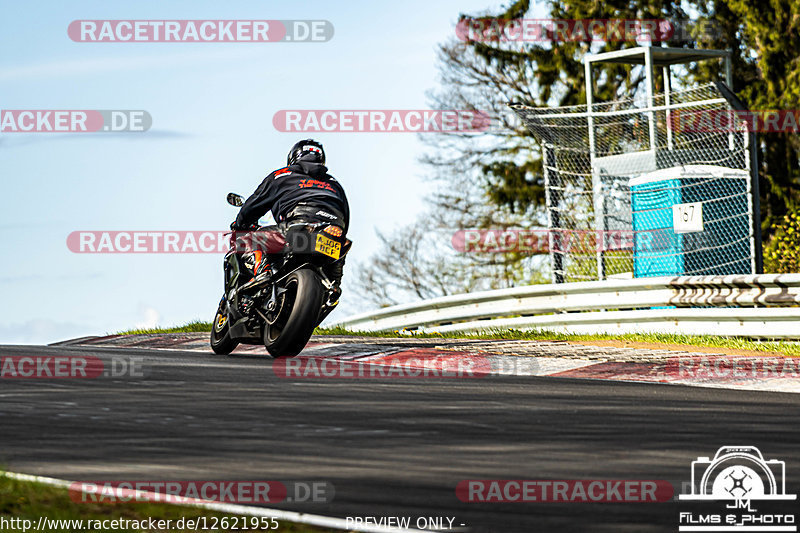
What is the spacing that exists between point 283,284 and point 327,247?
0.56 m

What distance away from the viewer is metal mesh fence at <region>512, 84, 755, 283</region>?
1703cm

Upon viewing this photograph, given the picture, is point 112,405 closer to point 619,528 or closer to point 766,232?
point 619,528

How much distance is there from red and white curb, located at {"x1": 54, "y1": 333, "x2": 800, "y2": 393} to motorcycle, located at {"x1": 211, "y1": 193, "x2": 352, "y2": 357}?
0.53 m

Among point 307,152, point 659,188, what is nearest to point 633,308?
point 659,188

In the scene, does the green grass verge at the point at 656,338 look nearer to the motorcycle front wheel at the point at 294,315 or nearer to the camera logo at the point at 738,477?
the motorcycle front wheel at the point at 294,315

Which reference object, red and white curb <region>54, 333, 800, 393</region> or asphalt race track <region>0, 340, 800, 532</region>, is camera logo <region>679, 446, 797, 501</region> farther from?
red and white curb <region>54, 333, 800, 393</region>

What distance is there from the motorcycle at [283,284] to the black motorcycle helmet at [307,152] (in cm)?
80

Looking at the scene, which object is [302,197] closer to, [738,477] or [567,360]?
[567,360]

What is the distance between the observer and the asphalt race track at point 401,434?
17.5ft

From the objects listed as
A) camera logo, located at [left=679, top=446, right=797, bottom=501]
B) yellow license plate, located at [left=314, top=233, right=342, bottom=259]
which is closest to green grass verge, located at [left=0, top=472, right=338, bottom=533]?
camera logo, located at [left=679, top=446, right=797, bottom=501]

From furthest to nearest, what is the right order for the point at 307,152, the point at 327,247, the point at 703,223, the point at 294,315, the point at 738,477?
the point at 703,223
the point at 307,152
the point at 327,247
the point at 294,315
the point at 738,477

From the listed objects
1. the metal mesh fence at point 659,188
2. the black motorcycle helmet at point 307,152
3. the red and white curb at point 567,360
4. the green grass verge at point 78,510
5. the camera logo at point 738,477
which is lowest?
the green grass verge at point 78,510

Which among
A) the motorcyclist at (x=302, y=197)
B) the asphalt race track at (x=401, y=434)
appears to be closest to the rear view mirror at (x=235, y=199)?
the motorcyclist at (x=302, y=197)

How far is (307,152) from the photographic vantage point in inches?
480
